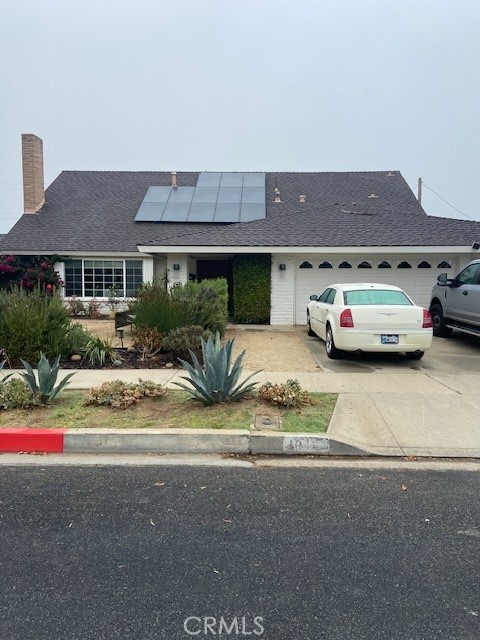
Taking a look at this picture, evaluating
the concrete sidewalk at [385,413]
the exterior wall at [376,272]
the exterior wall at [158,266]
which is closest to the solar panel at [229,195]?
the exterior wall at [158,266]

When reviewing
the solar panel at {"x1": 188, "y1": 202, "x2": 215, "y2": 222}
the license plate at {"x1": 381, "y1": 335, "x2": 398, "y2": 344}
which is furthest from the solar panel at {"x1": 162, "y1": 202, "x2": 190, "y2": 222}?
the license plate at {"x1": 381, "y1": 335, "x2": 398, "y2": 344}

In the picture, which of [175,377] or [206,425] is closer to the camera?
[206,425]

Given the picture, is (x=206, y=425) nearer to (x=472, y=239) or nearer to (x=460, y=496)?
(x=460, y=496)

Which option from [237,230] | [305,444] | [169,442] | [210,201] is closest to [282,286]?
[237,230]

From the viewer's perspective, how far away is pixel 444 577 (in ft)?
9.75

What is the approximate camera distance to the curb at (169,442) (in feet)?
16.8

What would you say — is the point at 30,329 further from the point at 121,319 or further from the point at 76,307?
the point at 76,307

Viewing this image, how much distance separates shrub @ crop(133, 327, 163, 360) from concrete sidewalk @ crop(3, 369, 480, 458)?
3.75 ft

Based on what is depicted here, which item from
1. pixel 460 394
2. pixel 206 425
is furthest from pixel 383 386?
pixel 206 425

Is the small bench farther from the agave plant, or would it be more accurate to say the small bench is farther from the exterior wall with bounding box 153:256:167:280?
the exterior wall with bounding box 153:256:167:280

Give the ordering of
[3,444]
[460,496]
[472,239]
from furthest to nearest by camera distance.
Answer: [472,239] → [3,444] → [460,496]

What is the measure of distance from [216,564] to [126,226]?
18343 millimetres

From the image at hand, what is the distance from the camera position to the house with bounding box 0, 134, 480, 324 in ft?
49.9

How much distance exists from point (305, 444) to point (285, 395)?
1.13 meters
